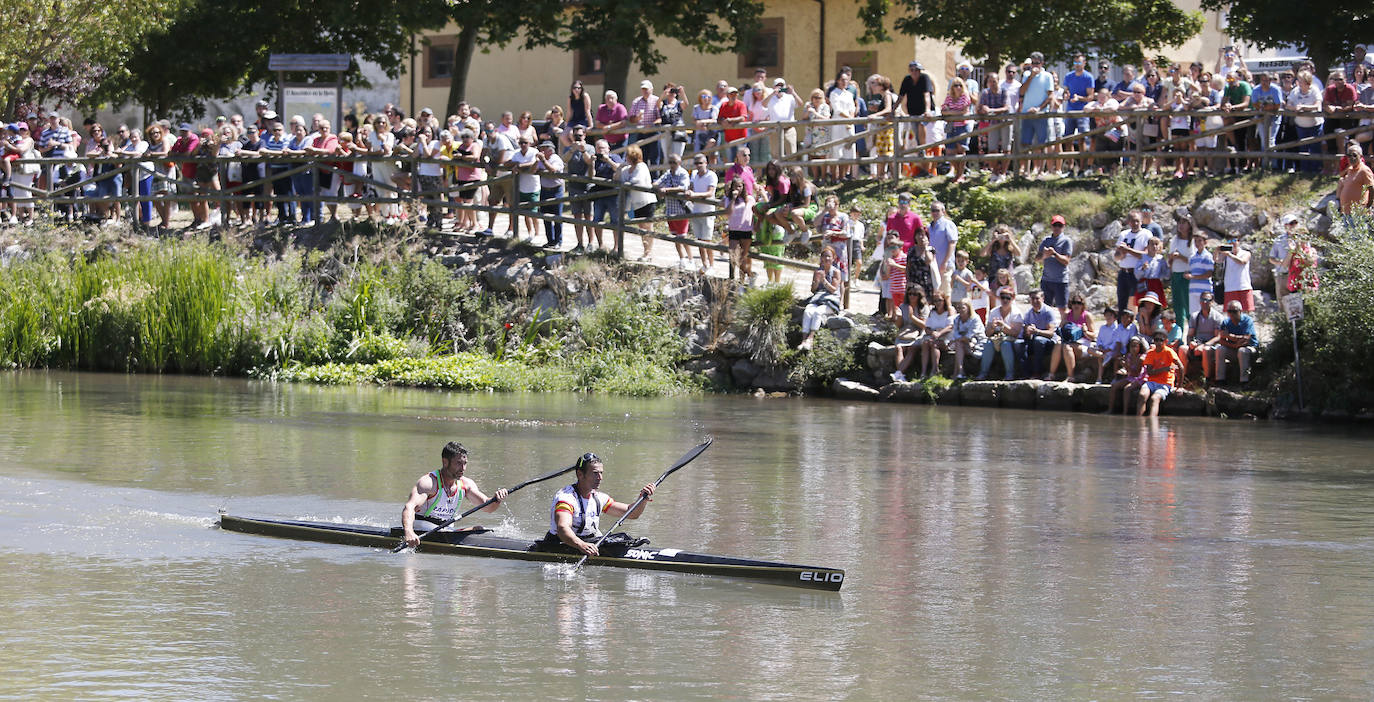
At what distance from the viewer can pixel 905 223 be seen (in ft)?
78.3

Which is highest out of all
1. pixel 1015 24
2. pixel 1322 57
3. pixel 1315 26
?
Result: pixel 1015 24

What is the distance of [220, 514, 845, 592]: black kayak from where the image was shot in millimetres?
11836

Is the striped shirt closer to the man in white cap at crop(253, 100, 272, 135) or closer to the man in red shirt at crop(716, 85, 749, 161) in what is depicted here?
the man in red shirt at crop(716, 85, 749, 161)

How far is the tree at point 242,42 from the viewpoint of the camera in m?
37.2

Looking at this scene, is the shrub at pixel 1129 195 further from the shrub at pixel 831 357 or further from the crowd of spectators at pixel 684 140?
the shrub at pixel 831 357

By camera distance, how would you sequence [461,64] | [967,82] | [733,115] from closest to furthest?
[967,82]
[733,115]
[461,64]

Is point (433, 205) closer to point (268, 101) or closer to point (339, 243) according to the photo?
point (339, 243)

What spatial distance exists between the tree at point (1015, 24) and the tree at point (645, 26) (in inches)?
106

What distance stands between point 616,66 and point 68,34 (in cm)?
1086

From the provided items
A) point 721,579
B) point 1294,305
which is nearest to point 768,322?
point 1294,305

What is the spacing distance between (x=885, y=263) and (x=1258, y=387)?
532 centimetres

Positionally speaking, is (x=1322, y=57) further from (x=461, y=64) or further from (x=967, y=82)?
(x=461, y=64)

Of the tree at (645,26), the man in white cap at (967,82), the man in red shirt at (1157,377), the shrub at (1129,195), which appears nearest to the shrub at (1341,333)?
the man in red shirt at (1157,377)

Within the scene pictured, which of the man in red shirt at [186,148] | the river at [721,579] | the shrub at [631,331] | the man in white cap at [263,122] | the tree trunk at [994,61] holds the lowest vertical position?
the river at [721,579]
